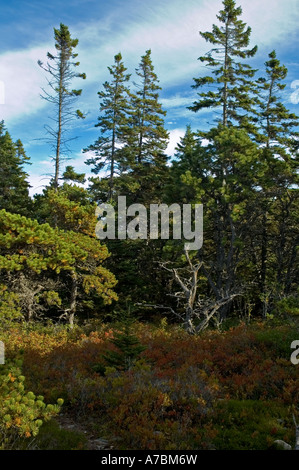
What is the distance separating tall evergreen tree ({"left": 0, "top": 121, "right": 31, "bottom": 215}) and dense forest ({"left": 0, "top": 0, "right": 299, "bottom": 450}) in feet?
0.64

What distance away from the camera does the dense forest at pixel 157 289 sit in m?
6.78

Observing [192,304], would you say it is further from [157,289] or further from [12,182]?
[12,182]

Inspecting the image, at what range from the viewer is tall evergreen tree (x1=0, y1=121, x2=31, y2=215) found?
90.2ft

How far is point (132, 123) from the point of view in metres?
29.7

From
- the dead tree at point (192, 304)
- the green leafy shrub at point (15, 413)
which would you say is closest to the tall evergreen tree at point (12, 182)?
the dead tree at point (192, 304)

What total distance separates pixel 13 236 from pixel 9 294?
8.77 feet

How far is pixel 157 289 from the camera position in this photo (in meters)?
24.5

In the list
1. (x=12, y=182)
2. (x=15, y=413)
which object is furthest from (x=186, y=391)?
(x=12, y=182)

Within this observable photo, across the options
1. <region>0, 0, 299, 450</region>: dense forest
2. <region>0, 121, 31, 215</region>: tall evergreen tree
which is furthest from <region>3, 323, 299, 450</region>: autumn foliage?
<region>0, 121, 31, 215</region>: tall evergreen tree

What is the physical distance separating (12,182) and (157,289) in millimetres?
16495

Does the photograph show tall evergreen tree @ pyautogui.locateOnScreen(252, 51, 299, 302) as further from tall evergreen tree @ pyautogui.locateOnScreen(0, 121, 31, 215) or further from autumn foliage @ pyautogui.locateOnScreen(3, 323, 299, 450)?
tall evergreen tree @ pyautogui.locateOnScreen(0, 121, 31, 215)

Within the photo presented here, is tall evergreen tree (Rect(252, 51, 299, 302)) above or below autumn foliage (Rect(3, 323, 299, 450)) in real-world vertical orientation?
above
